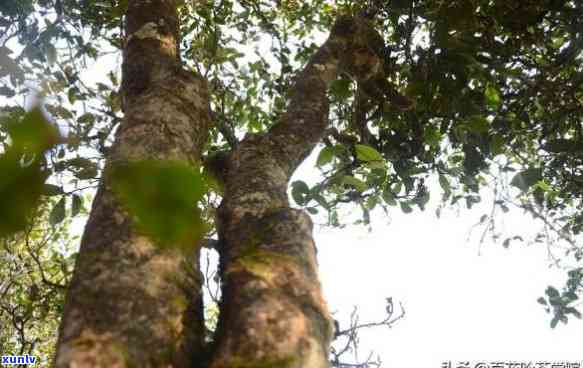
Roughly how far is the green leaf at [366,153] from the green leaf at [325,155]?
0.12 metres

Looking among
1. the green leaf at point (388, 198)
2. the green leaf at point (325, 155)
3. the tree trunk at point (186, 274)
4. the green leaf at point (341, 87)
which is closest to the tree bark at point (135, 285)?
the tree trunk at point (186, 274)

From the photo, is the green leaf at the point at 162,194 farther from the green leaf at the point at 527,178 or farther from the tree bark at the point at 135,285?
the green leaf at the point at 527,178

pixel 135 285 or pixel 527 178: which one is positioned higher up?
pixel 527 178

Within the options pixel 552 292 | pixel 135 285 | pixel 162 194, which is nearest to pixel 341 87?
pixel 135 285

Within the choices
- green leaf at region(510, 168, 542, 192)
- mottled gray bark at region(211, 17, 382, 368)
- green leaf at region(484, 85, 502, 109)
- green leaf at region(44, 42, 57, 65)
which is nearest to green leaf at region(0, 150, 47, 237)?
mottled gray bark at region(211, 17, 382, 368)

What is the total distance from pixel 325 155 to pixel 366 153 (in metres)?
0.19

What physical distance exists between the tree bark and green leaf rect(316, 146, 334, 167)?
779 millimetres

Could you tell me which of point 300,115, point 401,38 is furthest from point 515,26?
point 300,115

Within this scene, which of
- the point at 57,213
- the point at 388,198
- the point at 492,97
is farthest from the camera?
the point at 388,198

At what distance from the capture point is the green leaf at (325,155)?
205cm

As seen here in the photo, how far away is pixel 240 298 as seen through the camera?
36.9 inches

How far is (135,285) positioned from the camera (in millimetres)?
884

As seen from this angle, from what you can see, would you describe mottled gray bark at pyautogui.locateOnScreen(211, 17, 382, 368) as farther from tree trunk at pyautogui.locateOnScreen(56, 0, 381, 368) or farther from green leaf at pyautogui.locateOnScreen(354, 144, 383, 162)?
green leaf at pyautogui.locateOnScreen(354, 144, 383, 162)

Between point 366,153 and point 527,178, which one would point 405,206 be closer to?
point 527,178
